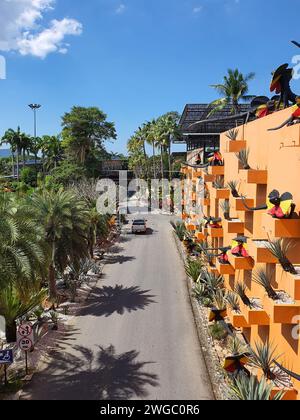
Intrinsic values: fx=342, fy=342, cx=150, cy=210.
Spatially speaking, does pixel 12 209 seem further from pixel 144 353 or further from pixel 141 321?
pixel 141 321

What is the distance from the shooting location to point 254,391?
8.55m

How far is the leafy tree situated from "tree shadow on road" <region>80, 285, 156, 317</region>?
33.0 meters

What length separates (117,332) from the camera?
571 inches

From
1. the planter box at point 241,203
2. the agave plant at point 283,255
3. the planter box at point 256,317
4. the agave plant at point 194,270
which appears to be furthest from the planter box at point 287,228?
the agave plant at point 194,270

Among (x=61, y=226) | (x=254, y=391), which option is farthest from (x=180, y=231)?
(x=254, y=391)

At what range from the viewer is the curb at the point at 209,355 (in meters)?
10.6

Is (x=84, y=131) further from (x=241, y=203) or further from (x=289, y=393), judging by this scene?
(x=289, y=393)

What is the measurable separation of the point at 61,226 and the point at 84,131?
3447 cm

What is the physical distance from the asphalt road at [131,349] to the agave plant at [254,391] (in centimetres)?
172

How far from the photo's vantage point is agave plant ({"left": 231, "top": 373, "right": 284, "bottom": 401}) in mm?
8359

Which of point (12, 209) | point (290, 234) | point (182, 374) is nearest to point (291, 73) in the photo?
point (290, 234)

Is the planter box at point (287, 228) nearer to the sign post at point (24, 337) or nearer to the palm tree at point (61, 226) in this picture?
the sign post at point (24, 337)

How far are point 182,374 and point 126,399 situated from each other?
2.21 m
